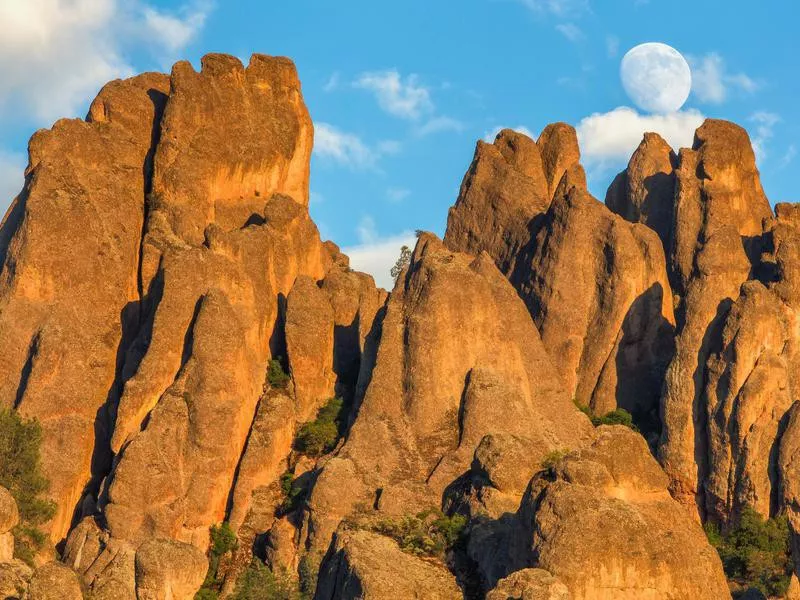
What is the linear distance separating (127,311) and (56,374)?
557cm

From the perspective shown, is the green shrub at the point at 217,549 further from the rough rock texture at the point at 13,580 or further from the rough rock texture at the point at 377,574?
the rough rock texture at the point at 377,574

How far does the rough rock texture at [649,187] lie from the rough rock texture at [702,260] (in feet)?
8.58

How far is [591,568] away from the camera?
41.5 m

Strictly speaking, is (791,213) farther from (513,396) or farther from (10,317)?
(10,317)

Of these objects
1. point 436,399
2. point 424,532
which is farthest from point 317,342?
point 424,532

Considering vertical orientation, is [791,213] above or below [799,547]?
above

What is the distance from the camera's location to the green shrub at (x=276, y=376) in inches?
2879

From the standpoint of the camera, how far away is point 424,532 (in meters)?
49.7

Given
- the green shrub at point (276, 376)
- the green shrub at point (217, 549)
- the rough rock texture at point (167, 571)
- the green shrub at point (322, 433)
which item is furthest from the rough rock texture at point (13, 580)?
the green shrub at point (276, 376)

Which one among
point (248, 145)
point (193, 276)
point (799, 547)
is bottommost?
point (799, 547)

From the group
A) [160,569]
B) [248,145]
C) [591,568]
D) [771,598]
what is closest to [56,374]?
[248,145]

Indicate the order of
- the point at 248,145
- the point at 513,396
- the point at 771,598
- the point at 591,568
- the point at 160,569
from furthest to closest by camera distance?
the point at 248,145
the point at 513,396
the point at 771,598
the point at 160,569
the point at 591,568

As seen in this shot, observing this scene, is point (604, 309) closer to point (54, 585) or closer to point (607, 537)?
point (607, 537)

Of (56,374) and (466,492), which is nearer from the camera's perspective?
(466,492)
